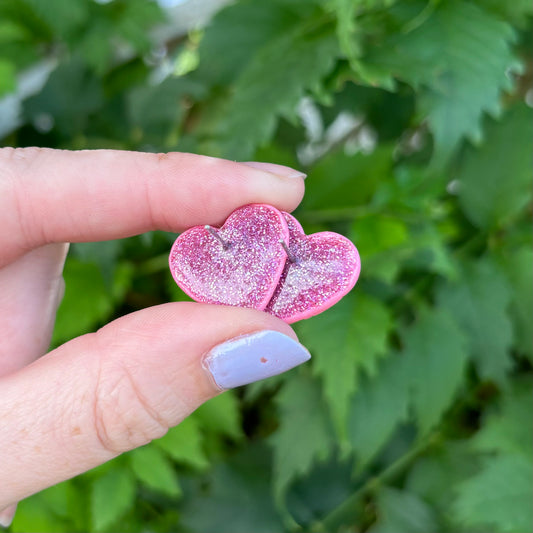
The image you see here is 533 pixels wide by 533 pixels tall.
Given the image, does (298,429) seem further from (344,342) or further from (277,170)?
(277,170)

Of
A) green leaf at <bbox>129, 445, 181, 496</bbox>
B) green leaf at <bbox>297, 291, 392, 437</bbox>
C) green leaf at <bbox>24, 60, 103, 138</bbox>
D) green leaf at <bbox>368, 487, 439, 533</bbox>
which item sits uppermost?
green leaf at <bbox>24, 60, 103, 138</bbox>

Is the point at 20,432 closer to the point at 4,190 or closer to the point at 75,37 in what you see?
the point at 4,190

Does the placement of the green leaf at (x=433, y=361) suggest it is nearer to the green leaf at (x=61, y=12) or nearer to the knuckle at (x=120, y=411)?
the knuckle at (x=120, y=411)

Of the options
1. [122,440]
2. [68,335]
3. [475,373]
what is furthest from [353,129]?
[122,440]

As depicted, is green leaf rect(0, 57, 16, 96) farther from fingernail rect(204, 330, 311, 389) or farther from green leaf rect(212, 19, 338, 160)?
fingernail rect(204, 330, 311, 389)

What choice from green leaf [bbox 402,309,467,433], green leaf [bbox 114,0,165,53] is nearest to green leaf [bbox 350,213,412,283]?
green leaf [bbox 402,309,467,433]

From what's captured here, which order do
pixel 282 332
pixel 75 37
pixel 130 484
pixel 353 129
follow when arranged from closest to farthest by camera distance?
pixel 282 332, pixel 130 484, pixel 75 37, pixel 353 129
